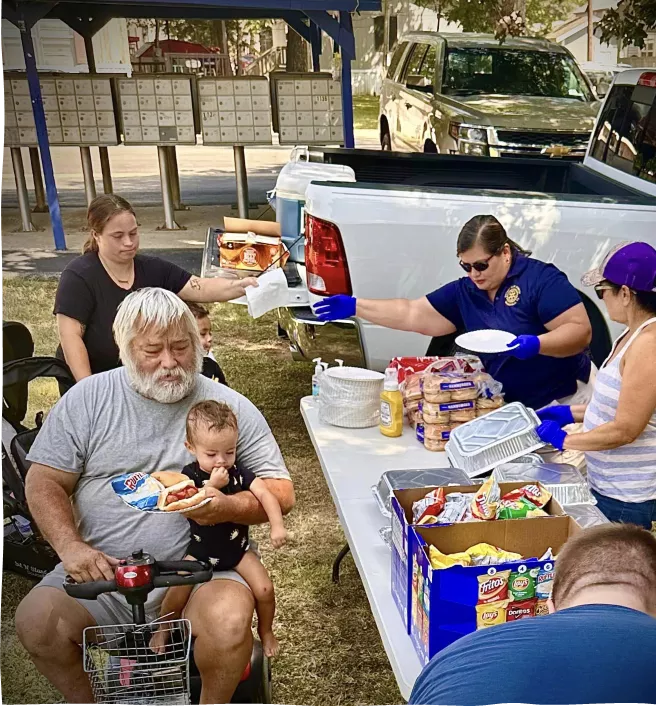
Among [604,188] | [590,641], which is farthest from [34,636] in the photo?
[604,188]

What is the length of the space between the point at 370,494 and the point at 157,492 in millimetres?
741

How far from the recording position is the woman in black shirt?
145 inches

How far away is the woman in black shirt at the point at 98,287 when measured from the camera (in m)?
3.69

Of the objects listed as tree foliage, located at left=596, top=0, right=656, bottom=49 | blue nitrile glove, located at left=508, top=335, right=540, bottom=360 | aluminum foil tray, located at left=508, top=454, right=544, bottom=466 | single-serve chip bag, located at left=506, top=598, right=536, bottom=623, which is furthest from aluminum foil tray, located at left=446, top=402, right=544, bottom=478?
tree foliage, located at left=596, top=0, right=656, bottom=49

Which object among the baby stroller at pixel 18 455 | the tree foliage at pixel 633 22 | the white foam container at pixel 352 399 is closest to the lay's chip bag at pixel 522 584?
the white foam container at pixel 352 399

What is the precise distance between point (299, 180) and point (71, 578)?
3415mm

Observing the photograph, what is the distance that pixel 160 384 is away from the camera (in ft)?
8.59

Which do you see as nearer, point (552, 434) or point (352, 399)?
point (552, 434)

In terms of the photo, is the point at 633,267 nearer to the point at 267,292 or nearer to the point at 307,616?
the point at 267,292

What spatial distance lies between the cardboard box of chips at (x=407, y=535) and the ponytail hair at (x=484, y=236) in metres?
1.39

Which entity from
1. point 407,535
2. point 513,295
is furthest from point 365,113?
point 407,535

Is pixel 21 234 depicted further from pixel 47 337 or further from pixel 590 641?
pixel 590 641

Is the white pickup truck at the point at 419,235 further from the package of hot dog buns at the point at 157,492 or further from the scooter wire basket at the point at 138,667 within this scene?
the scooter wire basket at the point at 138,667

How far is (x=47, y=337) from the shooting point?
274 inches
